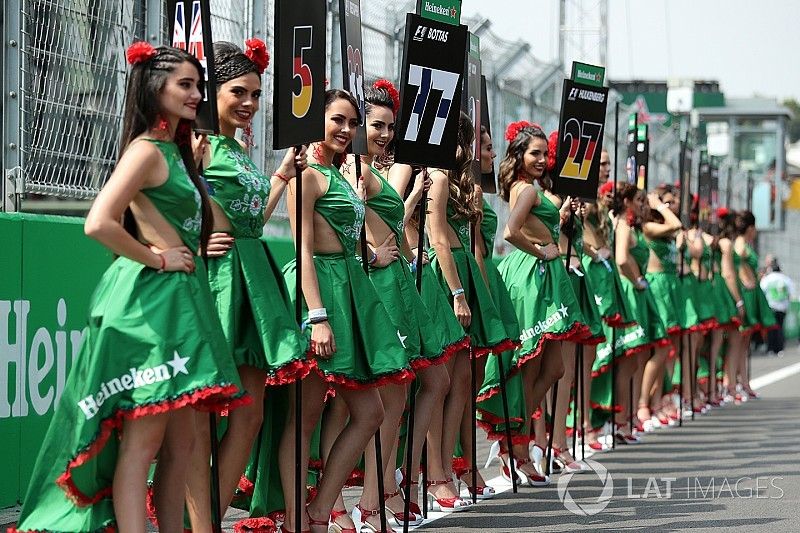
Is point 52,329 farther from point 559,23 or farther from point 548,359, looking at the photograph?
point 559,23

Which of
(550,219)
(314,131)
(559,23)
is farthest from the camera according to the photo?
(559,23)

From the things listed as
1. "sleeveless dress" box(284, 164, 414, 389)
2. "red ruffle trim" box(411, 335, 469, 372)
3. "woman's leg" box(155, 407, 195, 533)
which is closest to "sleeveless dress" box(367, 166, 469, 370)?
"red ruffle trim" box(411, 335, 469, 372)

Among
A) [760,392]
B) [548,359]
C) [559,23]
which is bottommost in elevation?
[760,392]

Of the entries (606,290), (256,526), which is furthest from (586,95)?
(256,526)

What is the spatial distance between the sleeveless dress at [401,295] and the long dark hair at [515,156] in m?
2.16

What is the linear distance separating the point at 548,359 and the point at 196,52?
4.30 m

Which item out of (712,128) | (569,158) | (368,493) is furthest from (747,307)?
(712,128)

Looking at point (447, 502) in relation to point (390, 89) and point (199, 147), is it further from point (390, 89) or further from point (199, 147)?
point (199, 147)

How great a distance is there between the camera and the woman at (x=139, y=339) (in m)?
4.98

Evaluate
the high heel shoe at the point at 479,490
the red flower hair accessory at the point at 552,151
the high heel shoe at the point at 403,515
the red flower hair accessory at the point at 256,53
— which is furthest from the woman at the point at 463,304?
the red flower hair accessory at the point at 256,53

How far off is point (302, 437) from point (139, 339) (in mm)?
1484

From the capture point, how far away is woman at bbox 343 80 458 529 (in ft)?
22.9

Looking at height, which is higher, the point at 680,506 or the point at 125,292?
the point at 125,292

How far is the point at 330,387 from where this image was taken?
262 inches
